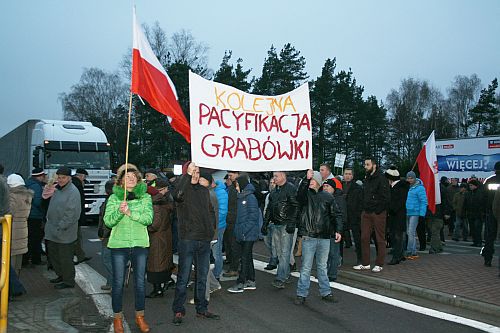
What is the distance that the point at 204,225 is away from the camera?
627 cm

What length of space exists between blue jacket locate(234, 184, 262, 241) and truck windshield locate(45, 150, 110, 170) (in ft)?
39.8

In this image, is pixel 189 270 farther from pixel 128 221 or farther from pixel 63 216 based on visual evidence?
pixel 63 216

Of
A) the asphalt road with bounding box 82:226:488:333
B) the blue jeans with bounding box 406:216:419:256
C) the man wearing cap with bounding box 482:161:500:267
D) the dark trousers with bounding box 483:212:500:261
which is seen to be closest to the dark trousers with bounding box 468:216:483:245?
the blue jeans with bounding box 406:216:419:256

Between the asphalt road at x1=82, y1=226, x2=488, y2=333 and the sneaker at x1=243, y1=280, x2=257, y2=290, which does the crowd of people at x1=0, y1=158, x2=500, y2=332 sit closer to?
the sneaker at x1=243, y1=280, x2=257, y2=290

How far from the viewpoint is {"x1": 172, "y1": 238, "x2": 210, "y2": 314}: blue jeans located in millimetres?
6211

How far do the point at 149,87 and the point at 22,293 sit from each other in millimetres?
3759

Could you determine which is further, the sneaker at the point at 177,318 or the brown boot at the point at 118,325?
the sneaker at the point at 177,318

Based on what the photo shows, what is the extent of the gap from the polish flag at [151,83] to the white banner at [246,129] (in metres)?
0.43

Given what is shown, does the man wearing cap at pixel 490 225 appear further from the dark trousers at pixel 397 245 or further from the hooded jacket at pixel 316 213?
the hooded jacket at pixel 316 213

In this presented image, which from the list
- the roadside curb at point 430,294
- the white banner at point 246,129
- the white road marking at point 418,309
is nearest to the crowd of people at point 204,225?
the white banner at point 246,129

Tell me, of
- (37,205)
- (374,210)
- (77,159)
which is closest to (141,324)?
(37,205)

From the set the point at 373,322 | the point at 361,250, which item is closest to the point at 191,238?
the point at 373,322

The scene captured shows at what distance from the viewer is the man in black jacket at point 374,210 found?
31.1ft

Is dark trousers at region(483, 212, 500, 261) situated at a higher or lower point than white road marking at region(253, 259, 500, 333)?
higher
